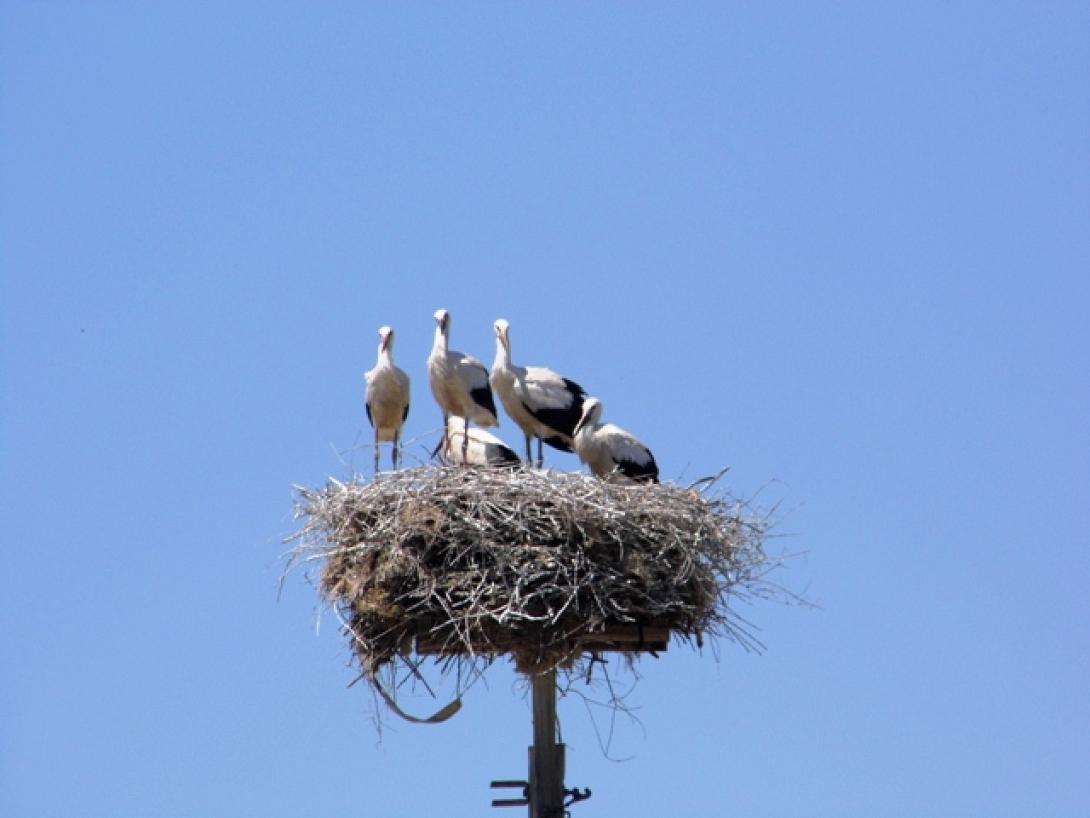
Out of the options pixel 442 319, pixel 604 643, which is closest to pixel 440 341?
pixel 442 319

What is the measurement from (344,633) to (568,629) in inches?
45.0

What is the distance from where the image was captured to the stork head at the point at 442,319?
15.8m

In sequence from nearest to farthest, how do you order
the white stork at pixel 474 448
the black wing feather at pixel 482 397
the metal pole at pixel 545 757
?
the metal pole at pixel 545 757
the white stork at pixel 474 448
the black wing feather at pixel 482 397

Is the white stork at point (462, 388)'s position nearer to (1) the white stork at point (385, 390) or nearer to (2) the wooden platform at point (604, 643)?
(1) the white stork at point (385, 390)

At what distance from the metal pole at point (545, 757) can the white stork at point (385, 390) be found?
3.93 metres

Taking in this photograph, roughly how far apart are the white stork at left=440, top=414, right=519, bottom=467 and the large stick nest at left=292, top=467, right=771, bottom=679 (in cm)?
239

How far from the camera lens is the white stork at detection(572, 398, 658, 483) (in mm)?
14500

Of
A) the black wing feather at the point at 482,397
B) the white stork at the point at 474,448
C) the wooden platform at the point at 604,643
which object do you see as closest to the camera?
the wooden platform at the point at 604,643

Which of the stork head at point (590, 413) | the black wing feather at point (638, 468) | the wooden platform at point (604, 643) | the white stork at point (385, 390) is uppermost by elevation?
the white stork at point (385, 390)

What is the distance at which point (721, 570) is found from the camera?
12492mm

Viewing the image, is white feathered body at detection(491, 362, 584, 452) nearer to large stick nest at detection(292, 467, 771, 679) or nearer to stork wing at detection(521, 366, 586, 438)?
stork wing at detection(521, 366, 586, 438)

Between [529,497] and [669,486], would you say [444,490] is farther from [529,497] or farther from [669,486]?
[669,486]

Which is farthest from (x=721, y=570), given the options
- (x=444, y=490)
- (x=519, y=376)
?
(x=519, y=376)

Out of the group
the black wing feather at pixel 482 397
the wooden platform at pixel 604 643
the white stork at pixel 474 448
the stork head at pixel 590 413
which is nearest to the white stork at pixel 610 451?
the stork head at pixel 590 413
